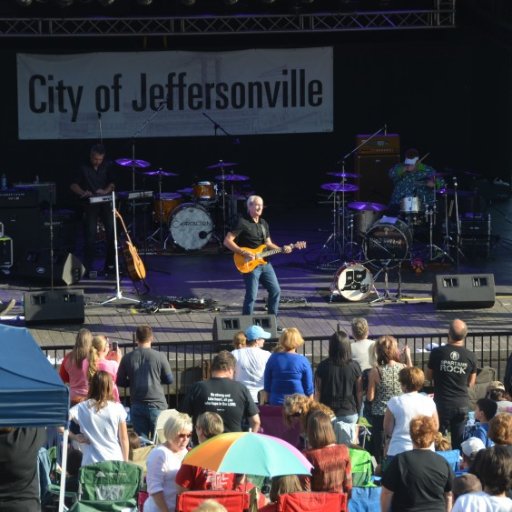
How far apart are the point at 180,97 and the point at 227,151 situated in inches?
54.5

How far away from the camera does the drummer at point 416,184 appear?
1947 cm

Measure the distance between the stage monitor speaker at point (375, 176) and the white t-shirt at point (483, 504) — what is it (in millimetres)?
15253

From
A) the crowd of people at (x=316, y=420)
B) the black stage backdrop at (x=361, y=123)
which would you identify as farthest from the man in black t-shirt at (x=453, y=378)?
the black stage backdrop at (x=361, y=123)

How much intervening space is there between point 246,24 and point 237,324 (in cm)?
986

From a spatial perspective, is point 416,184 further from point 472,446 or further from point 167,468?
point 167,468

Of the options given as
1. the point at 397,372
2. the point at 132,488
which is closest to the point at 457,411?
the point at 397,372

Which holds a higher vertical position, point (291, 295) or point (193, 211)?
point (193, 211)

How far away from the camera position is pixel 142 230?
2117cm

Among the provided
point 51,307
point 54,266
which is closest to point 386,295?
point 51,307

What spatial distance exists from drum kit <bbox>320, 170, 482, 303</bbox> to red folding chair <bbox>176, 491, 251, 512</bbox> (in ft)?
28.0

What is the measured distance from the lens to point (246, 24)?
73.9 ft

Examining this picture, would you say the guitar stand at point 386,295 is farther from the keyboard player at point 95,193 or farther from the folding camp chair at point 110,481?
the folding camp chair at point 110,481

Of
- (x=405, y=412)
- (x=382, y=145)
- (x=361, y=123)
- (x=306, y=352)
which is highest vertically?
(x=361, y=123)

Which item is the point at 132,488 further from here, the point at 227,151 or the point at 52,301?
the point at 227,151
